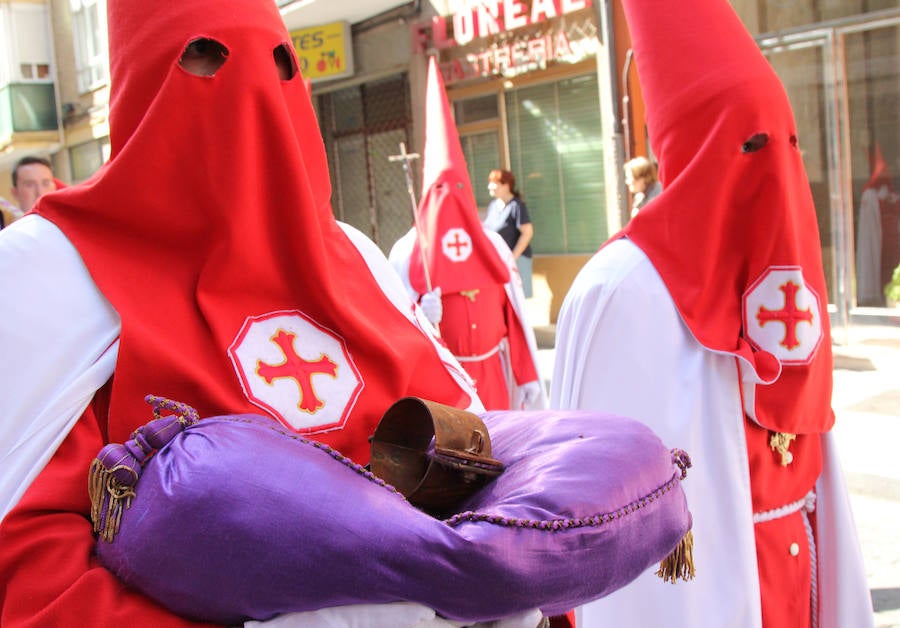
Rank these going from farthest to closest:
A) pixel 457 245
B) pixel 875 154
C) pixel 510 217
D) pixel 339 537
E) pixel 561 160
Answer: pixel 561 160, pixel 510 217, pixel 875 154, pixel 457 245, pixel 339 537

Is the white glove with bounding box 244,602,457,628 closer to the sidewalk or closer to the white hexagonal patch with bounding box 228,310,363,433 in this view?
the white hexagonal patch with bounding box 228,310,363,433

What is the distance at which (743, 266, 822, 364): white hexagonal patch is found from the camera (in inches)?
107

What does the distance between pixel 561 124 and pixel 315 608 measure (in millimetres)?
11739

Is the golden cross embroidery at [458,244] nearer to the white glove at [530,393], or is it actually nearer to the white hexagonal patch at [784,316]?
the white glove at [530,393]

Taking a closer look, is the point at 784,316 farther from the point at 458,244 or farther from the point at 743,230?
the point at 458,244

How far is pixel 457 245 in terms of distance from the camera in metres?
6.29

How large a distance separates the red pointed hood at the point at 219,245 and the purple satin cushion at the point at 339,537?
379 millimetres

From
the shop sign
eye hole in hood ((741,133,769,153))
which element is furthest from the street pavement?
the shop sign

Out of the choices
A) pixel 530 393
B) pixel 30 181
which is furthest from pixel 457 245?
pixel 30 181

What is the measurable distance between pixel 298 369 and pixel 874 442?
19.2 ft

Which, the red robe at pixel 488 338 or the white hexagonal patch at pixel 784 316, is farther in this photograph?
the red robe at pixel 488 338

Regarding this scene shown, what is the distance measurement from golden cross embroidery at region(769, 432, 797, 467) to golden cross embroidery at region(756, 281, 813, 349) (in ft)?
0.91

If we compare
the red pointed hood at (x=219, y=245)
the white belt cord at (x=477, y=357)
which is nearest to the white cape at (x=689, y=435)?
the red pointed hood at (x=219, y=245)

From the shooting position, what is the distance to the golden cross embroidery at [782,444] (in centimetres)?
280
